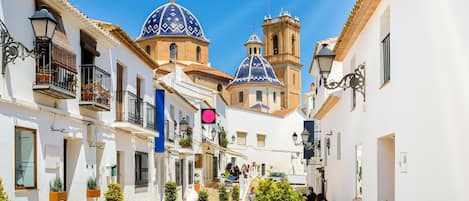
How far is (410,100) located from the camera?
7.04 meters

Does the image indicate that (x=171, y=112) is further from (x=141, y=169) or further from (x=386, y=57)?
(x=386, y=57)

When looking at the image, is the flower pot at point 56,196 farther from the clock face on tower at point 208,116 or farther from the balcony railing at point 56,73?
the clock face on tower at point 208,116

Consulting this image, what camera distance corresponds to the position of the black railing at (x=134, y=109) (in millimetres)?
17922

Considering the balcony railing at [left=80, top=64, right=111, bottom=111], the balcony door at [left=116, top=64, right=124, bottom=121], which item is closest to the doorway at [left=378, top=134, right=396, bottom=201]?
the balcony railing at [left=80, top=64, right=111, bottom=111]

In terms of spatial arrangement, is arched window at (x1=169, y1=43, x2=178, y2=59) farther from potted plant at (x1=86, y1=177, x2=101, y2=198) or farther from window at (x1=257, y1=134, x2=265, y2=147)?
potted plant at (x1=86, y1=177, x2=101, y2=198)

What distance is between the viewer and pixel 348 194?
46.5ft

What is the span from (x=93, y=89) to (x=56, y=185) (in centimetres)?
262

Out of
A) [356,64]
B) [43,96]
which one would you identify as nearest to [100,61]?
[43,96]

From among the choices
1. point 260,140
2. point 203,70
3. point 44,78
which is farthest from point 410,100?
point 260,140

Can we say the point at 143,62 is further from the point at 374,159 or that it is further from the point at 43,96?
the point at 374,159

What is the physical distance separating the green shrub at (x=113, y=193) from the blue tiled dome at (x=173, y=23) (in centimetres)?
3889

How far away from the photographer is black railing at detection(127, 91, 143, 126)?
17922 millimetres

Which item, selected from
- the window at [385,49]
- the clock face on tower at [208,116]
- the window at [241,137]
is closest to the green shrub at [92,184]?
the window at [385,49]

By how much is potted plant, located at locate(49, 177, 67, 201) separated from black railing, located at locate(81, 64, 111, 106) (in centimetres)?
223
